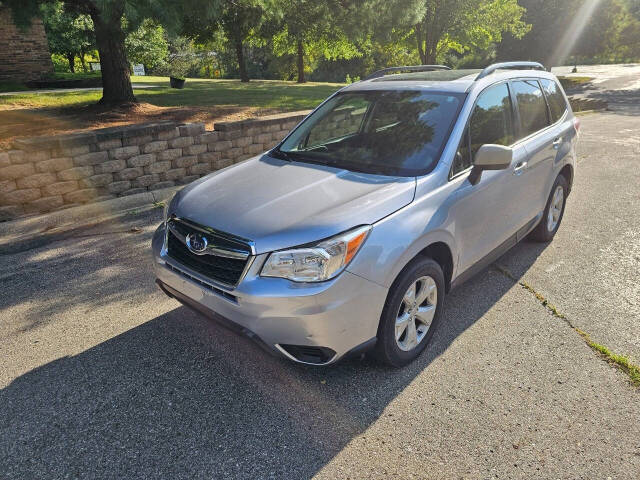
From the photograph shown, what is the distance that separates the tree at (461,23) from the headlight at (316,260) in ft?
Answer: 64.6

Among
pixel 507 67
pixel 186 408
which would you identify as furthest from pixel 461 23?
pixel 186 408

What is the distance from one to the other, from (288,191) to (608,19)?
44750mm

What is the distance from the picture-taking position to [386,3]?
1104 centimetres

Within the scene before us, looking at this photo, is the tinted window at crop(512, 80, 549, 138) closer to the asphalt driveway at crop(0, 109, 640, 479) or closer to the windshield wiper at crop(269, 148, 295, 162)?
the asphalt driveway at crop(0, 109, 640, 479)

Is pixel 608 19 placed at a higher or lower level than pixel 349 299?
higher

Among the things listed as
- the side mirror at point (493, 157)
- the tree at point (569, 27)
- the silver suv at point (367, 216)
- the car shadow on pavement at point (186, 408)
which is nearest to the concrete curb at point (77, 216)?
the car shadow on pavement at point (186, 408)

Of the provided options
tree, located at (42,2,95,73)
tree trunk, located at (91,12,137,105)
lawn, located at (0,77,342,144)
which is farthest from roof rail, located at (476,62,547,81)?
tree, located at (42,2,95,73)

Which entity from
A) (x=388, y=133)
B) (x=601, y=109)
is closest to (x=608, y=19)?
(x=601, y=109)

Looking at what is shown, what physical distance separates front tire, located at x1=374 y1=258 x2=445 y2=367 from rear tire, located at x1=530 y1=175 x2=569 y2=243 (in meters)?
2.29

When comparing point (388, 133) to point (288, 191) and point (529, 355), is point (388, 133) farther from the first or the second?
point (529, 355)

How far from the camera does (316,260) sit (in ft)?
8.78

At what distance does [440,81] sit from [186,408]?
319 centimetres

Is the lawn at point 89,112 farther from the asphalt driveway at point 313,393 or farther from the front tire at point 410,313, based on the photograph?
the front tire at point 410,313

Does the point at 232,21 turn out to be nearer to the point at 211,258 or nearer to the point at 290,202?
the point at 290,202
